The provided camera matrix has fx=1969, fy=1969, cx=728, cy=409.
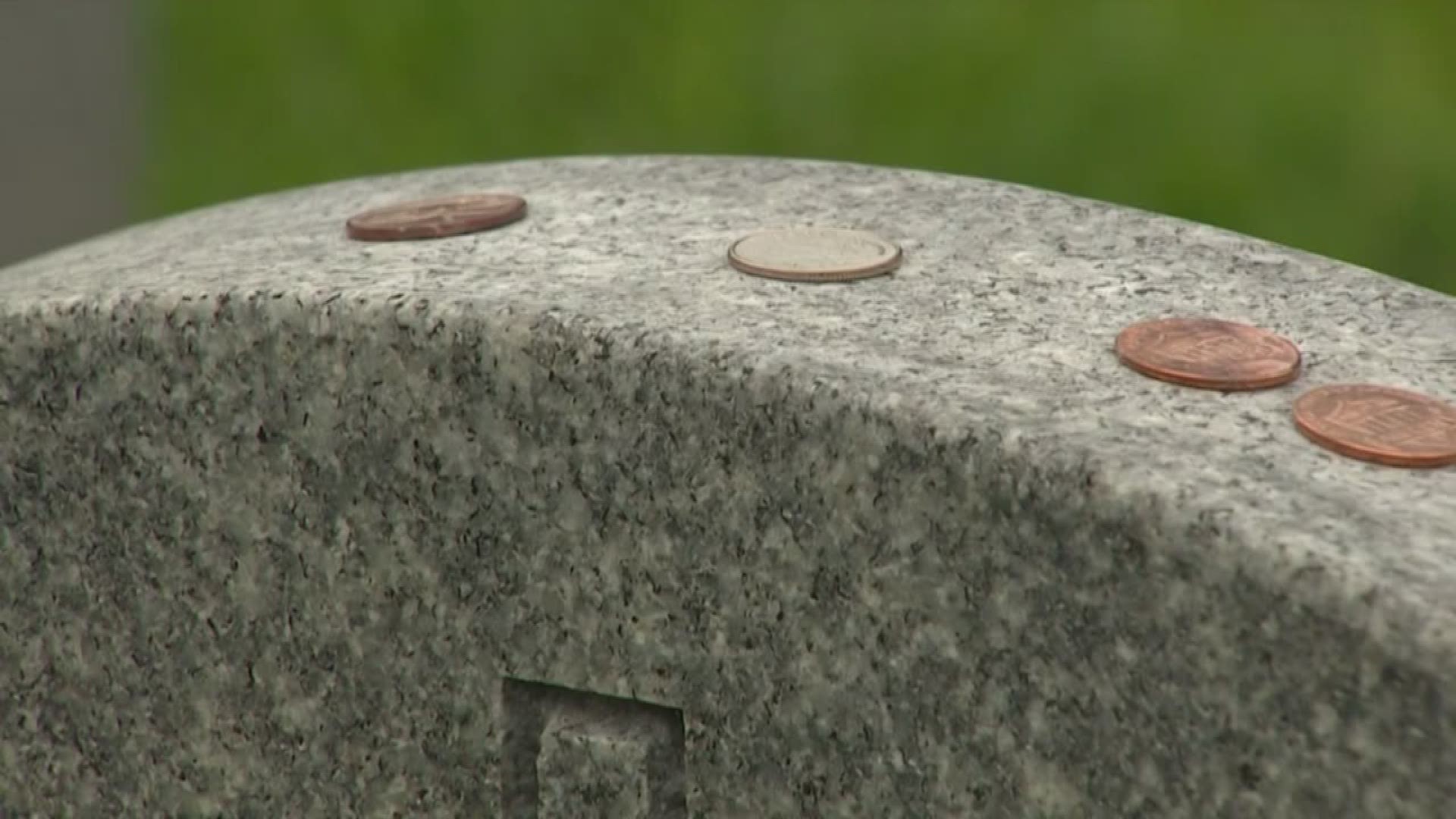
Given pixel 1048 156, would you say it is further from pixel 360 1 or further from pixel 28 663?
pixel 28 663

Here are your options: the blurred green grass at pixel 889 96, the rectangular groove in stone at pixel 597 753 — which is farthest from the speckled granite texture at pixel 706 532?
the blurred green grass at pixel 889 96

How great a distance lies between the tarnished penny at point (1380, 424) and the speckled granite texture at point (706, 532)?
0.03 metres

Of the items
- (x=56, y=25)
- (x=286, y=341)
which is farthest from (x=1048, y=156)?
(x=56, y=25)

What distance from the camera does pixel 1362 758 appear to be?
1.73m

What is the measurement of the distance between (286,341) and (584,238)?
17.6 inches

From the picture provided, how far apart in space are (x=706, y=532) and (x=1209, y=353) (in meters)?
0.57

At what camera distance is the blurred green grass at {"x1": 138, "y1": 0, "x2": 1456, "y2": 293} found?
4.51m

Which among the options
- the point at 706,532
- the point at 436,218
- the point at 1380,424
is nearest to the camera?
the point at 1380,424

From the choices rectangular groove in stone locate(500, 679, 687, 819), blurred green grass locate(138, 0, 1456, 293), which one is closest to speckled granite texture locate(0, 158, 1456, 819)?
rectangular groove in stone locate(500, 679, 687, 819)

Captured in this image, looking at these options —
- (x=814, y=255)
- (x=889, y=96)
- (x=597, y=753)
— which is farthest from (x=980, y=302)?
(x=889, y=96)

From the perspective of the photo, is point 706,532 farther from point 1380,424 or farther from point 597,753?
point 1380,424

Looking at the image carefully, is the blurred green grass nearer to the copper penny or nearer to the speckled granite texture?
the speckled granite texture

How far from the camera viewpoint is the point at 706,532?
208 cm

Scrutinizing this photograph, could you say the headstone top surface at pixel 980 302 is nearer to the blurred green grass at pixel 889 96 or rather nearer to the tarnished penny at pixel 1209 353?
the tarnished penny at pixel 1209 353
